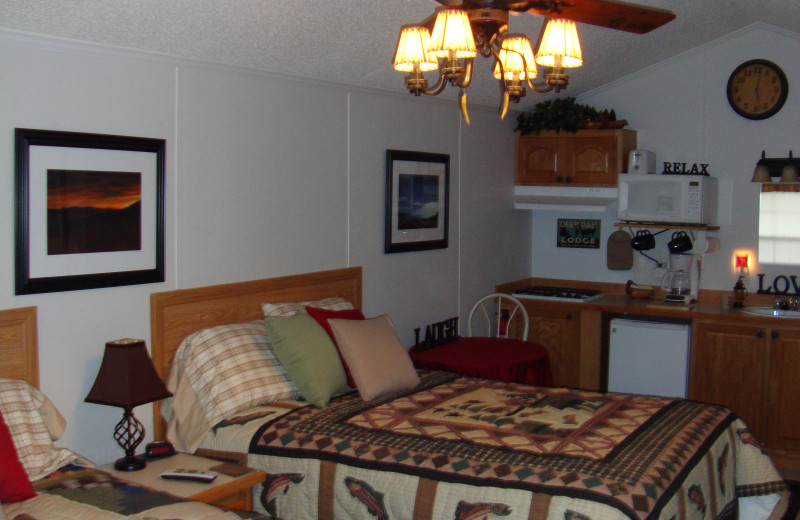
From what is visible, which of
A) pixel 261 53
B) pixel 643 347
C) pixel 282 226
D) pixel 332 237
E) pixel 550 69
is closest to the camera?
pixel 550 69

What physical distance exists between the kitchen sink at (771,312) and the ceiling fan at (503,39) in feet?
9.87

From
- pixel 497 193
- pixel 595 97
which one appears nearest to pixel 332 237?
pixel 497 193

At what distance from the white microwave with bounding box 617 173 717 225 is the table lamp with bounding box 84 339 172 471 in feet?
12.0

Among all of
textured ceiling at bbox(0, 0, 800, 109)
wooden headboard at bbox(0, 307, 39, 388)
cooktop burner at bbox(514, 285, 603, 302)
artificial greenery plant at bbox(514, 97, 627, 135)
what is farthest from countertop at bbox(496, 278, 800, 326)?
wooden headboard at bbox(0, 307, 39, 388)

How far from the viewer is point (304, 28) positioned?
3.36 metres

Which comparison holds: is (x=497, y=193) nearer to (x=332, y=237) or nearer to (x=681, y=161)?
(x=681, y=161)

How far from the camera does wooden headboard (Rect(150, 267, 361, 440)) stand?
10.7 feet

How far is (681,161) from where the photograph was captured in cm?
560

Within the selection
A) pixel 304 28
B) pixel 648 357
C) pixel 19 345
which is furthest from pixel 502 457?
pixel 648 357

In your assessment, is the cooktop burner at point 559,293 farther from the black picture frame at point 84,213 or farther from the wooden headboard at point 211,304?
the black picture frame at point 84,213

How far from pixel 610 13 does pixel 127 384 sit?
80.6 inches

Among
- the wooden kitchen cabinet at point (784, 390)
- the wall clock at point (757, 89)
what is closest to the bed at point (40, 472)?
the wooden kitchen cabinet at point (784, 390)

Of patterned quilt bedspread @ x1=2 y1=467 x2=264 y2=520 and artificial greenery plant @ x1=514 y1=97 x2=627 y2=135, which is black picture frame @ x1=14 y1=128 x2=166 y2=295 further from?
artificial greenery plant @ x1=514 y1=97 x2=627 y2=135

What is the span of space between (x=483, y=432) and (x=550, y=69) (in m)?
1.37
